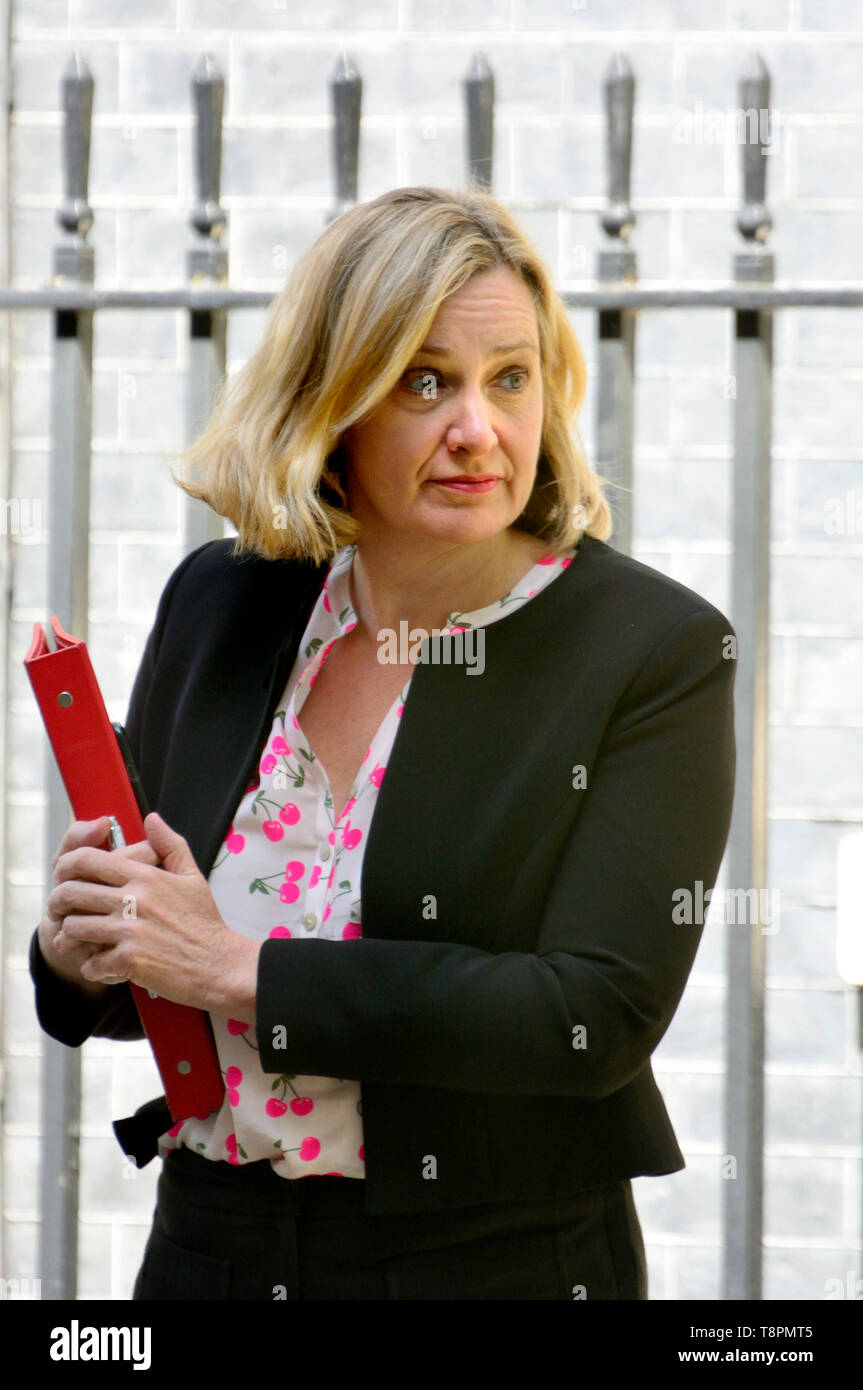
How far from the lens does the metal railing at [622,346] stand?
207 cm

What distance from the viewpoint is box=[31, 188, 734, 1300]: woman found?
5.03 ft

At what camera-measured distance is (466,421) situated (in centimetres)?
162

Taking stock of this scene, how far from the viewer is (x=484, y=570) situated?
1.71 metres

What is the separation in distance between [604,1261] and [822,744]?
4.43 feet

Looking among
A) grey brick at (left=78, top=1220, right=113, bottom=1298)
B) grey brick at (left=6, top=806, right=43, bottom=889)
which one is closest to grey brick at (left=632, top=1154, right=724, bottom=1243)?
grey brick at (left=78, top=1220, right=113, bottom=1298)

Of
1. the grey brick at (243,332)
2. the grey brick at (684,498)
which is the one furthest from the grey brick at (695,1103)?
the grey brick at (243,332)

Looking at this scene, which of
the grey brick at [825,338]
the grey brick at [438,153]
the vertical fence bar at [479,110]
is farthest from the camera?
the grey brick at [438,153]

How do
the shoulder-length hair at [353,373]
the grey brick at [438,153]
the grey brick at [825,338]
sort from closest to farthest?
the shoulder-length hair at [353,373] < the grey brick at [825,338] < the grey brick at [438,153]

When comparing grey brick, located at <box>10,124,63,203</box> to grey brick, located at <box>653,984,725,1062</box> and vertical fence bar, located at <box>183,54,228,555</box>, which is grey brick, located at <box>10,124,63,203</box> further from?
grey brick, located at <box>653,984,725,1062</box>

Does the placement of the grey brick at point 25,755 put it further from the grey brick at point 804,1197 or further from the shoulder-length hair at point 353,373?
the grey brick at point 804,1197

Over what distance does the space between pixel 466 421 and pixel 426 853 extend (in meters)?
0.41

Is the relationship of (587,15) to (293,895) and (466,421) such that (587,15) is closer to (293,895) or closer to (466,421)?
(466,421)

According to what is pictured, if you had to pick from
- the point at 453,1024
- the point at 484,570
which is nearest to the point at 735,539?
the point at 484,570
